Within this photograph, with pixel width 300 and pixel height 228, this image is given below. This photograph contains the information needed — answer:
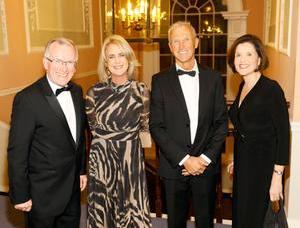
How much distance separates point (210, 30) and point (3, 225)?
7.67m

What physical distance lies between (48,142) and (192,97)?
104 centimetres

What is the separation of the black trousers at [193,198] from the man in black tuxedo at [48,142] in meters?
0.72

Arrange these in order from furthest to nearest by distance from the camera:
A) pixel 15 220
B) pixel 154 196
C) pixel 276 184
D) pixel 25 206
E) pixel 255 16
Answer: pixel 255 16 < pixel 154 196 < pixel 15 220 < pixel 276 184 < pixel 25 206

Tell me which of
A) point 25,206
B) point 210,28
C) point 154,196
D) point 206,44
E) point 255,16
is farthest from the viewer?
point 206,44

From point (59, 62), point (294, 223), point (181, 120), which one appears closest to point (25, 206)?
point (59, 62)

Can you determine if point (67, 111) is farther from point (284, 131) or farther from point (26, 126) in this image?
point (284, 131)

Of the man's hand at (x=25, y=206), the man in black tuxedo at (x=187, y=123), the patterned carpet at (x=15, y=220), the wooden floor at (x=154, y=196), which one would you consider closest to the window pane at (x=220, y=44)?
the wooden floor at (x=154, y=196)

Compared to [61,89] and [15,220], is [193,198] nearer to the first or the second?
[61,89]

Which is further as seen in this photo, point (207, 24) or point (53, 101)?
point (207, 24)

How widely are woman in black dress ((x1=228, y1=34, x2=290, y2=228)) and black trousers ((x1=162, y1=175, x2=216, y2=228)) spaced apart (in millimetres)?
220

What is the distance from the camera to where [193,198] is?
2.79 metres

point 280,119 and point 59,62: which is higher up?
point 59,62

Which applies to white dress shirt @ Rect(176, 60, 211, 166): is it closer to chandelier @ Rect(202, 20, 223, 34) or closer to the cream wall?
the cream wall

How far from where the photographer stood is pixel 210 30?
9.96m
